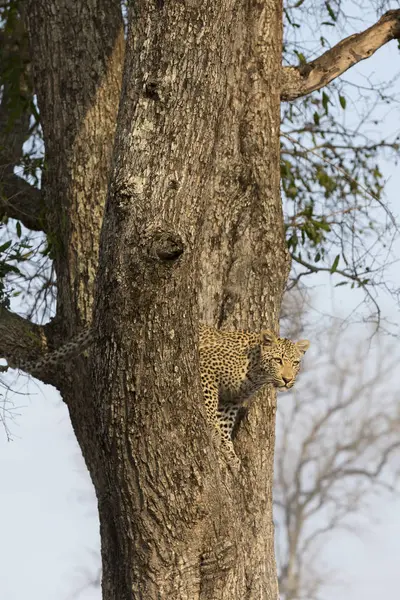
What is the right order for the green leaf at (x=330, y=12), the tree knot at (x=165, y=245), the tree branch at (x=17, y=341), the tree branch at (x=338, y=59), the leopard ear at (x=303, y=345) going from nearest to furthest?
the tree knot at (x=165, y=245) < the tree branch at (x=17, y=341) < the leopard ear at (x=303, y=345) < the tree branch at (x=338, y=59) < the green leaf at (x=330, y=12)

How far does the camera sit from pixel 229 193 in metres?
6.44

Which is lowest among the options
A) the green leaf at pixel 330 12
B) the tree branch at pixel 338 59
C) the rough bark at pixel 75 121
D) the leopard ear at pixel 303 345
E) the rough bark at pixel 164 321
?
the rough bark at pixel 164 321

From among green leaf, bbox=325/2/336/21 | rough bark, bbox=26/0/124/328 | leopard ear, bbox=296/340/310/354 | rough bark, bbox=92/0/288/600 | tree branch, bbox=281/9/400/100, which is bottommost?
rough bark, bbox=92/0/288/600

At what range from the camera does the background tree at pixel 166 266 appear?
4852 mm

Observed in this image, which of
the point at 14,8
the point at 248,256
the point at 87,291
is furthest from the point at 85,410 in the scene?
the point at 14,8

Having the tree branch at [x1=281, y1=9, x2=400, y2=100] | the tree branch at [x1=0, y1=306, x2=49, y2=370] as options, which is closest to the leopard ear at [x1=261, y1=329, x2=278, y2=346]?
the tree branch at [x1=0, y1=306, x2=49, y2=370]

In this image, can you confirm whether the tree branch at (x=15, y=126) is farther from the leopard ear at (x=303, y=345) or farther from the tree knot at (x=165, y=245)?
the tree knot at (x=165, y=245)

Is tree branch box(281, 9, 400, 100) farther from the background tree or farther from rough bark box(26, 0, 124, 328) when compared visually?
rough bark box(26, 0, 124, 328)

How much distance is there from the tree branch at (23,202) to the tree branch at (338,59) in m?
1.95

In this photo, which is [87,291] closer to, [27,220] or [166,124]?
[27,220]

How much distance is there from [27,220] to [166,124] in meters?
3.16

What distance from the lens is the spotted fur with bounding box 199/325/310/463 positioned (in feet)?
21.0

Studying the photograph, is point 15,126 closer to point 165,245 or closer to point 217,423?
point 217,423

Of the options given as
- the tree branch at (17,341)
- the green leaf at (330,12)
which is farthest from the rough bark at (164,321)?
the green leaf at (330,12)
